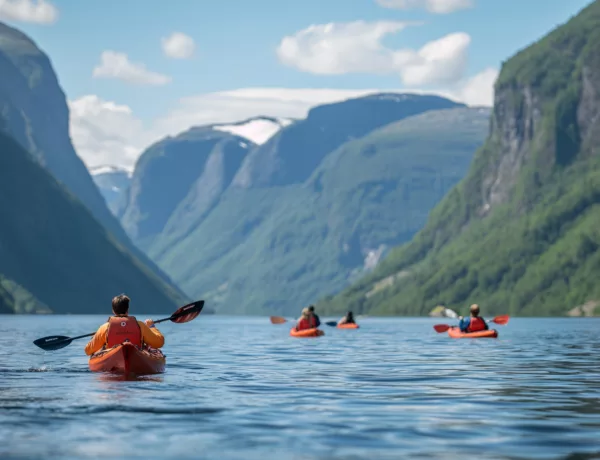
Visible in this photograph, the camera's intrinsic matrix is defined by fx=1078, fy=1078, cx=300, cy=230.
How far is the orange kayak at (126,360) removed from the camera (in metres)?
31.8

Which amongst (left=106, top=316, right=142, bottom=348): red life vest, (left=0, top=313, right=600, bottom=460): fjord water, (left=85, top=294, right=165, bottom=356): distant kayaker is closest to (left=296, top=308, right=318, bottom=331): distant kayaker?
(left=0, top=313, right=600, bottom=460): fjord water

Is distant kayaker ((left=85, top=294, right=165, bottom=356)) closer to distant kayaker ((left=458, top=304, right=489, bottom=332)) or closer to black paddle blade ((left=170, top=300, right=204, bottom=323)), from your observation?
black paddle blade ((left=170, top=300, right=204, bottom=323))

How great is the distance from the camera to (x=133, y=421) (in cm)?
2177

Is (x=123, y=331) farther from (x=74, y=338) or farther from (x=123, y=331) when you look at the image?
(x=74, y=338)

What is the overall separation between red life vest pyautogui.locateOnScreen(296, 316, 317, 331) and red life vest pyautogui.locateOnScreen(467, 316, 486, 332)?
14881 millimetres

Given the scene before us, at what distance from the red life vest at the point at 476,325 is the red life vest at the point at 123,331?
41.8m

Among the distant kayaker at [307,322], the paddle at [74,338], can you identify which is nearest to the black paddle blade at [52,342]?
the paddle at [74,338]

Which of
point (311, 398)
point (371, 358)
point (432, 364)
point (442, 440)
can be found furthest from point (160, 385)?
point (371, 358)

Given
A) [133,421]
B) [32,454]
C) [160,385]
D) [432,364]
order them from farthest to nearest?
1. [432,364]
2. [160,385]
3. [133,421]
4. [32,454]

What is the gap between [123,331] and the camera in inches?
1262

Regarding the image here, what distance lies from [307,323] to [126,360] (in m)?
50.9

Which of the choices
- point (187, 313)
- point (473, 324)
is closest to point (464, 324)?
point (473, 324)

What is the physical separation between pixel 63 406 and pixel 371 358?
91.7 feet

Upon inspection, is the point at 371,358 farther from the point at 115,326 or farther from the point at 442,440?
the point at 442,440
